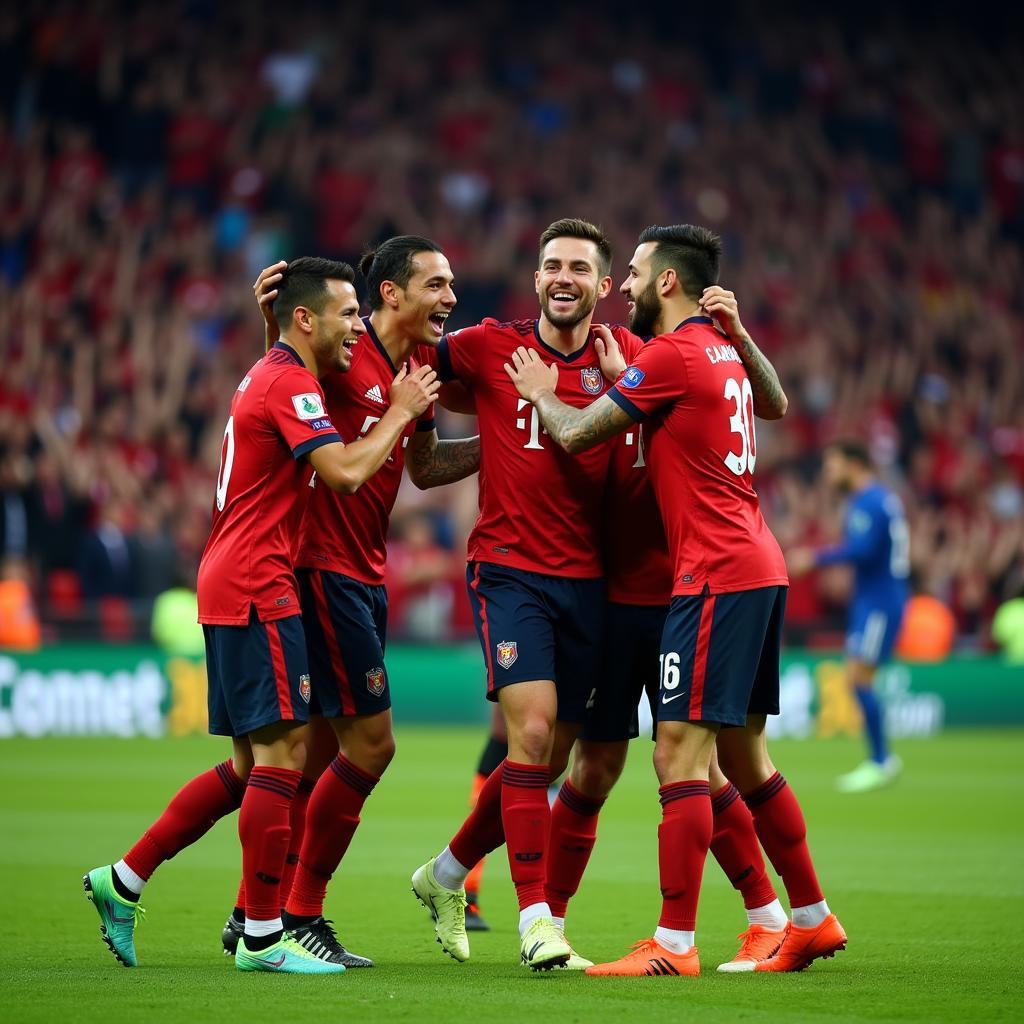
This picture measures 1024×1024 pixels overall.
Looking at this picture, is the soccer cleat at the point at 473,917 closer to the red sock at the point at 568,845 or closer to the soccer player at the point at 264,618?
the red sock at the point at 568,845

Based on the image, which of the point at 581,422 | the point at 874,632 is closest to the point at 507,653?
the point at 581,422

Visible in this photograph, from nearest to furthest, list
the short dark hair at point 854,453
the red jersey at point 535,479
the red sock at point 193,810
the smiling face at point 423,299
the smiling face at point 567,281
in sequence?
1. the red sock at point 193,810
2. the red jersey at point 535,479
3. the smiling face at point 567,281
4. the smiling face at point 423,299
5. the short dark hair at point 854,453

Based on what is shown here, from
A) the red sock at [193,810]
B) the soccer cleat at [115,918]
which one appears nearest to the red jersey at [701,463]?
the red sock at [193,810]

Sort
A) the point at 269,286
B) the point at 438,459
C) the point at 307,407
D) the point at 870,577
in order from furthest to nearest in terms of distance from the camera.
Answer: the point at 870,577
the point at 438,459
the point at 269,286
the point at 307,407

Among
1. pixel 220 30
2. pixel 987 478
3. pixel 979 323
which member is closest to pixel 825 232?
pixel 979 323

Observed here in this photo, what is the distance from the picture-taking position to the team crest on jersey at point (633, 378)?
6.14m

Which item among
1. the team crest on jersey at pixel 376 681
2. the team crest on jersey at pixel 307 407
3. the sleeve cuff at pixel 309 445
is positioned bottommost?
the team crest on jersey at pixel 376 681

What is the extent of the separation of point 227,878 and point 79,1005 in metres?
3.74

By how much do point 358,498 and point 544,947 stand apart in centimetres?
186

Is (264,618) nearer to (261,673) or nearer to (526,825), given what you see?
(261,673)

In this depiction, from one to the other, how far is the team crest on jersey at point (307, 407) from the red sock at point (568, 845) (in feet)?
5.74

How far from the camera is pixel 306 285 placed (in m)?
6.45

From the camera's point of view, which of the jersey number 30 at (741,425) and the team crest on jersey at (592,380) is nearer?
the jersey number 30 at (741,425)

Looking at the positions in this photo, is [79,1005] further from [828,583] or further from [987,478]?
[987,478]
